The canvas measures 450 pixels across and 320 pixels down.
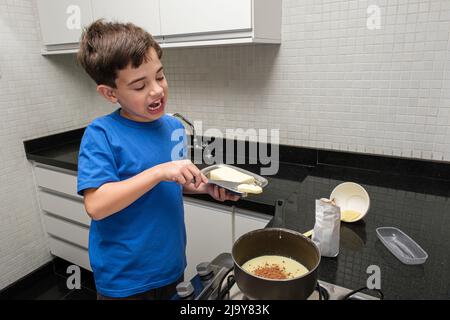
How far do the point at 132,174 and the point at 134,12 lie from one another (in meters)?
0.95

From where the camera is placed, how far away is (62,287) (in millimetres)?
1989

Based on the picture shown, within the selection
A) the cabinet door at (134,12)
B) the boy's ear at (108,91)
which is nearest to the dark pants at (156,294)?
the boy's ear at (108,91)

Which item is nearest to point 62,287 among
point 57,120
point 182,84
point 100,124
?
point 57,120

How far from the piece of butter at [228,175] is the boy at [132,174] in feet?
0.26

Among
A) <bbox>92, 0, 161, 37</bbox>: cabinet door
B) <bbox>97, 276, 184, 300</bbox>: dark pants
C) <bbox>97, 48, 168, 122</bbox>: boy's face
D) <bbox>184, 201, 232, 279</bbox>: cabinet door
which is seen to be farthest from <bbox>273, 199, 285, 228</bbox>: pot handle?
<bbox>92, 0, 161, 37</bbox>: cabinet door

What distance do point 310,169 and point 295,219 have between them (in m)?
0.56

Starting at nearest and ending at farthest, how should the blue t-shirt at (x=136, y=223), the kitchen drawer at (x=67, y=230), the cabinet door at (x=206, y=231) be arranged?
1. the blue t-shirt at (x=136, y=223)
2. the cabinet door at (x=206, y=231)
3. the kitchen drawer at (x=67, y=230)

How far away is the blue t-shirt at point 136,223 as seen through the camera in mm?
827

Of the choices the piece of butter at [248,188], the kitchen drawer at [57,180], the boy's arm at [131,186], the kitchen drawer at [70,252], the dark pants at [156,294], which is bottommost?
the kitchen drawer at [70,252]

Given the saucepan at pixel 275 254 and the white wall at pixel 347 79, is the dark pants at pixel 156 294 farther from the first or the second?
the white wall at pixel 347 79

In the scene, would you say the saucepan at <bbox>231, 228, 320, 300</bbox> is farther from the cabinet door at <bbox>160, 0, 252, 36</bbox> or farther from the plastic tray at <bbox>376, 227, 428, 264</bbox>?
the cabinet door at <bbox>160, 0, 252, 36</bbox>

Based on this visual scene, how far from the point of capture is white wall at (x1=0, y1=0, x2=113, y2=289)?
1.74 m

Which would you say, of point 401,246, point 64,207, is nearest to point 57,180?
point 64,207
